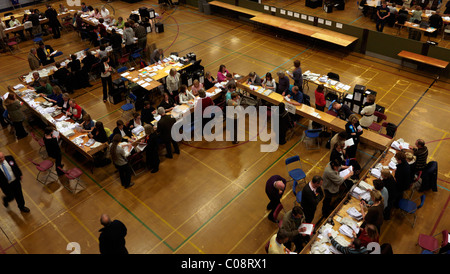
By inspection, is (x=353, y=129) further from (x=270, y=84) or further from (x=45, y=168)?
(x=45, y=168)

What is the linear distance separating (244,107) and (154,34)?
9.70 meters

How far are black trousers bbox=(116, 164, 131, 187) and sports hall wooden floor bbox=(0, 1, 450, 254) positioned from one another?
25 cm

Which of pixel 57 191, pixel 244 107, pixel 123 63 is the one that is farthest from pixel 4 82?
pixel 244 107

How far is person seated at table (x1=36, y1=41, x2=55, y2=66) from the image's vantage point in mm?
14445

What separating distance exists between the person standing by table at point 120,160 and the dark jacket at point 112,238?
8.05ft

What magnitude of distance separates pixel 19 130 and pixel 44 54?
195 inches

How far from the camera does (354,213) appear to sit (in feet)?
22.7

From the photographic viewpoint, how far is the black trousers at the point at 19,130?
11.1 metres

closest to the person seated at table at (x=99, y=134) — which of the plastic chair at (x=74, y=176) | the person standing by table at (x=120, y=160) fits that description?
the person standing by table at (x=120, y=160)

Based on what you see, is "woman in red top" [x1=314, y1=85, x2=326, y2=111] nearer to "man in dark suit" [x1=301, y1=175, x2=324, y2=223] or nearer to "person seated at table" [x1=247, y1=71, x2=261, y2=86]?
"person seated at table" [x1=247, y1=71, x2=261, y2=86]

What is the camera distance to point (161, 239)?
25.8 ft

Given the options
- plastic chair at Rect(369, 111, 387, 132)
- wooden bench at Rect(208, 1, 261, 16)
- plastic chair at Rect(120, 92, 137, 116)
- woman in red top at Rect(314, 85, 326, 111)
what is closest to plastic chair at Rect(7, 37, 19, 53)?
plastic chair at Rect(120, 92, 137, 116)

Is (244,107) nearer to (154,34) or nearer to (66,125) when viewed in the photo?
(66,125)

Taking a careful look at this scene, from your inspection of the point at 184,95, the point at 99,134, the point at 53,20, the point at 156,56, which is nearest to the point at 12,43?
the point at 53,20
